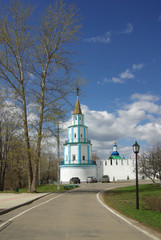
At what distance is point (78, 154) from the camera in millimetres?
59281

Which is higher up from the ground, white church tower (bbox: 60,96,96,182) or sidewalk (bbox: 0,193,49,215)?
white church tower (bbox: 60,96,96,182)

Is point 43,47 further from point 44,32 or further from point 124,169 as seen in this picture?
point 124,169

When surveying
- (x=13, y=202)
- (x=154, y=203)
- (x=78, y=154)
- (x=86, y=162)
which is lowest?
(x=13, y=202)

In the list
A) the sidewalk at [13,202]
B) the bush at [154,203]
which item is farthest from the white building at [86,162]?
the bush at [154,203]

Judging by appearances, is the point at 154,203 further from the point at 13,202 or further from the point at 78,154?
the point at 78,154

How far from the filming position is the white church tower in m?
57.0

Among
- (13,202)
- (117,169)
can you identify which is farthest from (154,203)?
(117,169)

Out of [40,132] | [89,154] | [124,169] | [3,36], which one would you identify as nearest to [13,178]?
[89,154]

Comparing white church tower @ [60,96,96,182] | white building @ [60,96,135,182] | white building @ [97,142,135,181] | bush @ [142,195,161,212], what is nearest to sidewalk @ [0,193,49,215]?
bush @ [142,195,161,212]

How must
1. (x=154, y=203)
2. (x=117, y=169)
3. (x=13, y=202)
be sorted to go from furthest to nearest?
1. (x=117, y=169)
2. (x=13, y=202)
3. (x=154, y=203)

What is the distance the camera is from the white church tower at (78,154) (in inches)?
2244

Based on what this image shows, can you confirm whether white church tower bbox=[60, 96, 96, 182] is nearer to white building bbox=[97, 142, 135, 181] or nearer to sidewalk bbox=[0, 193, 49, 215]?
white building bbox=[97, 142, 135, 181]

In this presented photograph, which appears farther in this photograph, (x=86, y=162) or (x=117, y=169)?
(x=117, y=169)

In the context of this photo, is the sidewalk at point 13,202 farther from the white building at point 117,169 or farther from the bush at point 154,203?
the white building at point 117,169
